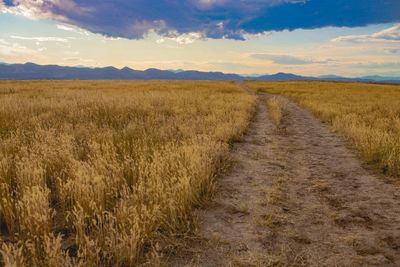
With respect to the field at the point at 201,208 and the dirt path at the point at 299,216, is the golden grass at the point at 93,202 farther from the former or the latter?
the dirt path at the point at 299,216

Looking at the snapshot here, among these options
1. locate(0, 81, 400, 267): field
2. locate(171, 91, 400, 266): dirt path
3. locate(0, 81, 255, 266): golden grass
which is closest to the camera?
locate(0, 81, 255, 266): golden grass

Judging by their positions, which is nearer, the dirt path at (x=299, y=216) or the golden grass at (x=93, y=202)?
the golden grass at (x=93, y=202)

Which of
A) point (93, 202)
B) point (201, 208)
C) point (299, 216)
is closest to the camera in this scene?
point (93, 202)

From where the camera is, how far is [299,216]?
5.01 meters

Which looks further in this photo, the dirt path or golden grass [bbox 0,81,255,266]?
the dirt path

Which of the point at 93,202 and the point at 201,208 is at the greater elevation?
the point at 93,202

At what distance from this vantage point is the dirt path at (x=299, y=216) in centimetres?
387

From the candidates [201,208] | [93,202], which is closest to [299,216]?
[201,208]

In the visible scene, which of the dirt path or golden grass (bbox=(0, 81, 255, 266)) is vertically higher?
golden grass (bbox=(0, 81, 255, 266))

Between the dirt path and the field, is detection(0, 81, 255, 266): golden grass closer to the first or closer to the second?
the field

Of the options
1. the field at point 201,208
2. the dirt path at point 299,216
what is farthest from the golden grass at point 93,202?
the dirt path at point 299,216

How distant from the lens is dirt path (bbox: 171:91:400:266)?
152 inches

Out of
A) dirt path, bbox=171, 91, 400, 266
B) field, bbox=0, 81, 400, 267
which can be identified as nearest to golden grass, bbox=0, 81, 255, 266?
field, bbox=0, 81, 400, 267

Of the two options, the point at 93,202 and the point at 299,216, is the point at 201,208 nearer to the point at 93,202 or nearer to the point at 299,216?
the point at 299,216
